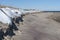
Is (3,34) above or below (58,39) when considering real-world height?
above

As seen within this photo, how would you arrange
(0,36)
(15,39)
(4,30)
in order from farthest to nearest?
(15,39) < (4,30) < (0,36)

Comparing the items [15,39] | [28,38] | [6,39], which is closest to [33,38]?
[28,38]

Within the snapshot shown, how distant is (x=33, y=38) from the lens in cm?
2030

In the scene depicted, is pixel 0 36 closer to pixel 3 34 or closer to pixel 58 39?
pixel 3 34

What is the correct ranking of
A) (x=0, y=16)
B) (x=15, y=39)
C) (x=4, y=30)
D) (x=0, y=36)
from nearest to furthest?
(x=0, y=36), (x=4, y=30), (x=15, y=39), (x=0, y=16)

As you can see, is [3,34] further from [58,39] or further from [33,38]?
[58,39]

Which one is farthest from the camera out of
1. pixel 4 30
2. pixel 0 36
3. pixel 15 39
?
pixel 15 39

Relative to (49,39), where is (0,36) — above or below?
above

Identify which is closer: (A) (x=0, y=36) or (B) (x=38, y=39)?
(A) (x=0, y=36)

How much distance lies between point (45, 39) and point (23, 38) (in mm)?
2378

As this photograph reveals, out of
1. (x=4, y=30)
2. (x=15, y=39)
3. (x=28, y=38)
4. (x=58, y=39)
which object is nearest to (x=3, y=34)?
(x=4, y=30)

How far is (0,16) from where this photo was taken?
821 inches

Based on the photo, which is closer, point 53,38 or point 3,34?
point 3,34

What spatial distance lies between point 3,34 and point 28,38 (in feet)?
11.7
